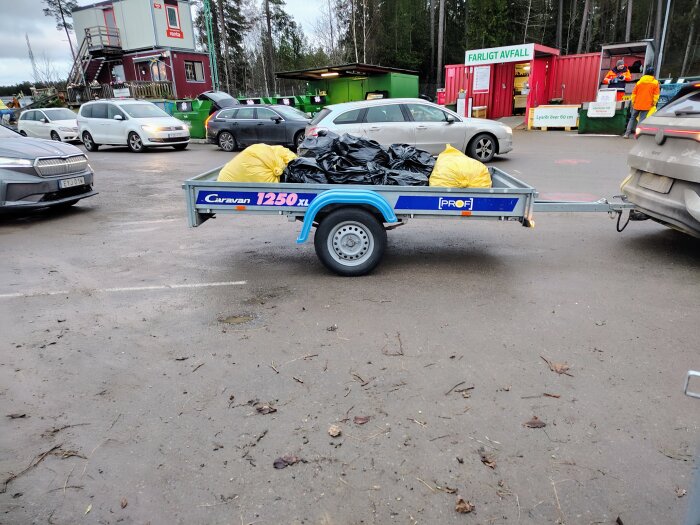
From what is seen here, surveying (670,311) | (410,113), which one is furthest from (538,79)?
(670,311)

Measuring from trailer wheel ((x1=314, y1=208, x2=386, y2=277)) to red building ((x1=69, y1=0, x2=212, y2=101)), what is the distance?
3490 cm

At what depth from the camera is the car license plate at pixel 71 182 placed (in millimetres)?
7999

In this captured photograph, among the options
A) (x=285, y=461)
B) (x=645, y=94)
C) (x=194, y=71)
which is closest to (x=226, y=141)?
(x=645, y=94)

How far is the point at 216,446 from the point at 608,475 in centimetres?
207

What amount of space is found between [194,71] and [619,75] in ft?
99.3

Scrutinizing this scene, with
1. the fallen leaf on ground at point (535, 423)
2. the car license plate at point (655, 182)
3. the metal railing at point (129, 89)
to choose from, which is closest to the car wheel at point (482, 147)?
the car license plate at point (655, 182)

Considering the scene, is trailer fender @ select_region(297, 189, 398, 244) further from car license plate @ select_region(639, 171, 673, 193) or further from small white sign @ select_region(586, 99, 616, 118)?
small white sign @ select_region(586, 99, 616, 118)

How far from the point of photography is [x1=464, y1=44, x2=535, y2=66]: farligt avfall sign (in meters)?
21.9

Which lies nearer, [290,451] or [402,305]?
[290,451]

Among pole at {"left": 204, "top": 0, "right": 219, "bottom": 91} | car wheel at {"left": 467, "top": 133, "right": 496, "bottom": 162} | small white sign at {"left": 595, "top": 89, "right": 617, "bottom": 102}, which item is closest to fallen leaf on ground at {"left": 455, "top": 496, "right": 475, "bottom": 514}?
car wheel at {"left": 467, "top": 133, "right": 496, "bottom": 162}

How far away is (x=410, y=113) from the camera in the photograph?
1152 centimetres

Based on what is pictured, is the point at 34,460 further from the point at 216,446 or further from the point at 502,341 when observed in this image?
the point at 502,341

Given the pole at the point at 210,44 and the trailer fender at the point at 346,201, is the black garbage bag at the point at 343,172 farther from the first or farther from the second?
the pole at the point at 210,44

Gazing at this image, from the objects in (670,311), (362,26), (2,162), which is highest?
(362,26)
